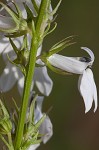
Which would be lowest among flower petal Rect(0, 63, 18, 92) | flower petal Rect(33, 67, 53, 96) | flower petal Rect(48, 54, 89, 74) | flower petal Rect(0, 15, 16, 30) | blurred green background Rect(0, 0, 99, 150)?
blurred green background Rect(0, 0, 99, 150)

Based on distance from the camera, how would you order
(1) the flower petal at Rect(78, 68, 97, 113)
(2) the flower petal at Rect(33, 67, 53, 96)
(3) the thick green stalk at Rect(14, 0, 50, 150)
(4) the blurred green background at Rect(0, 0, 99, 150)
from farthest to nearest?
(4) the blurred green background at Rect(0, 0, 99, 150) < (2) the flower petal at Rect(33, 67, 53, 96) < (1) the flower petal at Rect(78, 68, 97, 113) < (3) the thick green stalk at Rect(14, 0, 50, 150)

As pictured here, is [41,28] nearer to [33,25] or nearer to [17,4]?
[33,25]

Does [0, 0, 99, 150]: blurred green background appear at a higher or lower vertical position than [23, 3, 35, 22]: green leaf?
lower

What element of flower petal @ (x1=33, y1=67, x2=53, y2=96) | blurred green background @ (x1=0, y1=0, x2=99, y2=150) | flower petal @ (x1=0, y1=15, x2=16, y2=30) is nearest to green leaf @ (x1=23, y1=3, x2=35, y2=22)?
flower petal @ (x1=0, y1=15, x2=16, y2=30)

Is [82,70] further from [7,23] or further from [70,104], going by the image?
[70,104]

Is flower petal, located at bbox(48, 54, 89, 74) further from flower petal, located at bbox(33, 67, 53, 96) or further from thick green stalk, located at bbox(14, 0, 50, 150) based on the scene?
flower petal, located at bbox(33, 67, 53, 96)

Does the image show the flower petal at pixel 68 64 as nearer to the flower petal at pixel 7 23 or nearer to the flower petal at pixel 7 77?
the flower petal at pixel 7 23

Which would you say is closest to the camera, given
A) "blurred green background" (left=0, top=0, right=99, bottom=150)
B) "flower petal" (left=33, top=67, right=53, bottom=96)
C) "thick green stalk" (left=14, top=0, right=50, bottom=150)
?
"thick green stalk" (left=14, top=0, right=50, bottom=150)

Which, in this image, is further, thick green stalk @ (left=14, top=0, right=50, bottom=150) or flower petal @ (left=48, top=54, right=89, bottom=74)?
flower petal @ (left=48, top=54, right=89, bottom=74)

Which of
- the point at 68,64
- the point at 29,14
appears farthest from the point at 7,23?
the point at 68,64
